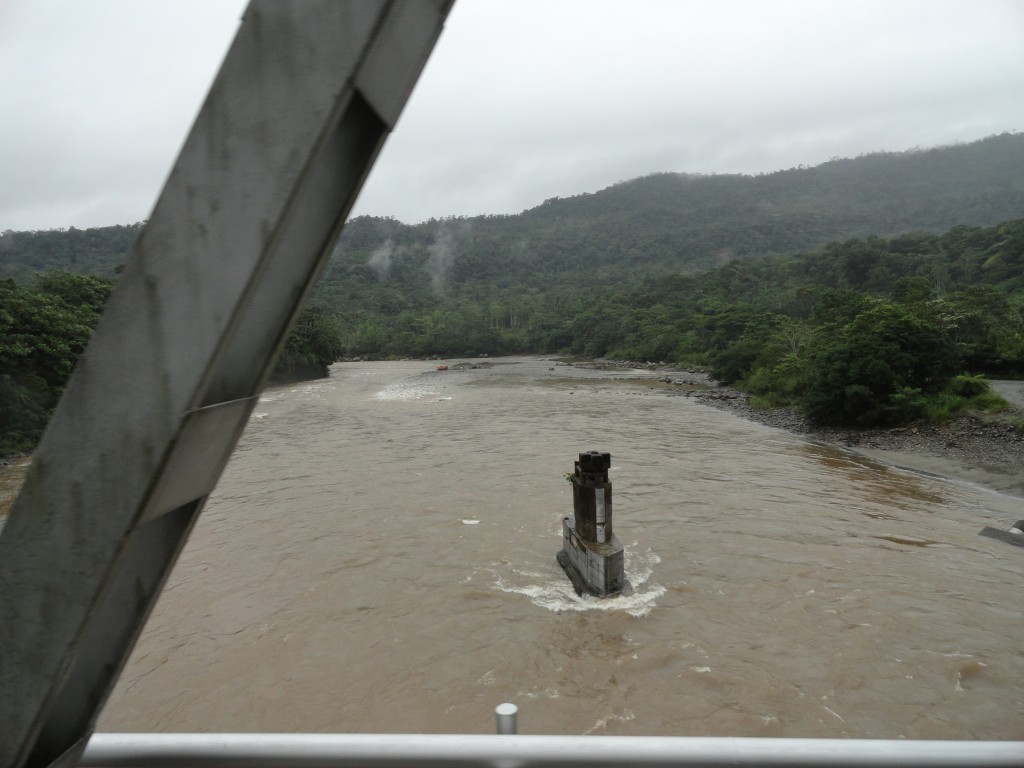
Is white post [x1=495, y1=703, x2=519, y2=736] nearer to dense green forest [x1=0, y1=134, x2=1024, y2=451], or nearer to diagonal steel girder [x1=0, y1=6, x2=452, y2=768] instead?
diagonal steel girder [x1=0, y1=6, x2=452, y2=768]

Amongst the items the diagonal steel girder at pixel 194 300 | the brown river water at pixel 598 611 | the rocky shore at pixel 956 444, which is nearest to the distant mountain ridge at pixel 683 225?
the rocky shore at pixel 956 444

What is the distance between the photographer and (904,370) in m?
19.0

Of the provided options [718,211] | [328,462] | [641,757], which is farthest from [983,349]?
[718,211]

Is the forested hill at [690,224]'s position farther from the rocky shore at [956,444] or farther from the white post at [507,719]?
the white post at [507,719]

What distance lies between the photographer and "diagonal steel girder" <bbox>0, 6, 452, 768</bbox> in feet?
3.08

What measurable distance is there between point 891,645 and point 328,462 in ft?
42.8

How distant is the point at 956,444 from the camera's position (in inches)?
625

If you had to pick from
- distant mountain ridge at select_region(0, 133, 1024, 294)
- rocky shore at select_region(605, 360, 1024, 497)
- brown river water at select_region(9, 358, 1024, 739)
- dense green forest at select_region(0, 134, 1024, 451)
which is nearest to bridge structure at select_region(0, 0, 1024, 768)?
dense green forest at select_region(0, 134, 1024, 451)

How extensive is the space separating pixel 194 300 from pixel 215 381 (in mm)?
134

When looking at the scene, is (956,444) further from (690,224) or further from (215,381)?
(690,224)

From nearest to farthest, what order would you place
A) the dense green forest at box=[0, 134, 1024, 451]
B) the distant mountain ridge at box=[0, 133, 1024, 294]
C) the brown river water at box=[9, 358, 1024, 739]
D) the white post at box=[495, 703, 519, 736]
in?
Result: the white post at box=[495, 703, 519, 736] → the brown river water at box=[9, 358, 1024, 739] → the dense green forest at box=[0, 134, 1024, 451] → the distant mountain ridge at box=[0, 133, 1024, 294]

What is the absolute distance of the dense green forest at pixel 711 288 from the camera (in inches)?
765

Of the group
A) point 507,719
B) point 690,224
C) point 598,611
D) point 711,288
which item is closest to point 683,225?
point 690,224

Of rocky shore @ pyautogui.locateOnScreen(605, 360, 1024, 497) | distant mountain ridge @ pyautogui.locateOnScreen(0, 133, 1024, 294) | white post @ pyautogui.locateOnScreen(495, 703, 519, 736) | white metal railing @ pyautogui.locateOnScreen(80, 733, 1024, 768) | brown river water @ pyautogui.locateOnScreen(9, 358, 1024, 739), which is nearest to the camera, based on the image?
white metal railing @ pyautogui.locateOnScreen(80, 733, 1024, 768)
